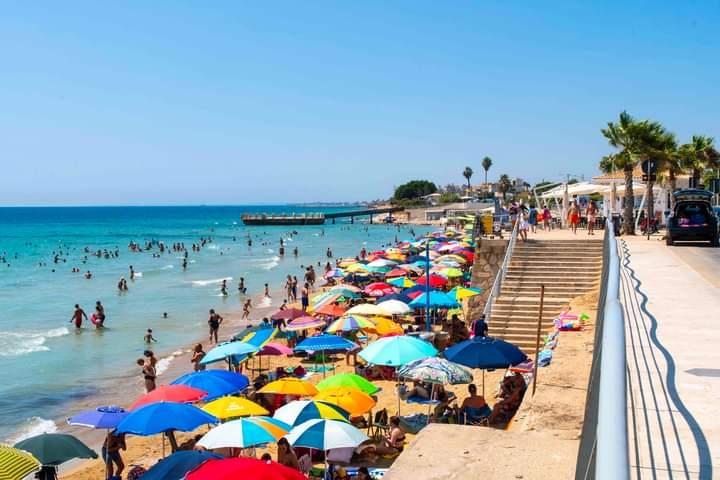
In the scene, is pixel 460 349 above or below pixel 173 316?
above

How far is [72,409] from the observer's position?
1664 centimetres

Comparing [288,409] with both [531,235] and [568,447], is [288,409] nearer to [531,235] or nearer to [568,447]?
Result: [568,447]

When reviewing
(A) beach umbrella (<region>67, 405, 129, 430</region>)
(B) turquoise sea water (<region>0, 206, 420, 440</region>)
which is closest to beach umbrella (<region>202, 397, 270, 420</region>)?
(A) beach umbrella (<region>67, 405, 129, 430</region>)

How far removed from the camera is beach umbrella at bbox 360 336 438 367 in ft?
39.4

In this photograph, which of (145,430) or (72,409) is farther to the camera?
(72,409)

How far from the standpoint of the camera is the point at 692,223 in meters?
18.7

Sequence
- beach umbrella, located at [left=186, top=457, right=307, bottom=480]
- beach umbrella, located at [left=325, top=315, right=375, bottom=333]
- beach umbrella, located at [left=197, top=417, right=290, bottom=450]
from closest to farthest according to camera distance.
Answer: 1. beach umbrella, located at [left=186, top=457, right=307, bottom=480]
2. beach umbrella, located at [left=197, top=417, right=290, bottom=450]
3. beach umbrella, located at [left=325, top=315, right=375, bottom=333]

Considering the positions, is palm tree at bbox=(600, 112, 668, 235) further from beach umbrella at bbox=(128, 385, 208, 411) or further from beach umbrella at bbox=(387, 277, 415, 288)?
beach umbrella at bbox=(128, 385, 208, 411)

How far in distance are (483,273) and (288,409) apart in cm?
963

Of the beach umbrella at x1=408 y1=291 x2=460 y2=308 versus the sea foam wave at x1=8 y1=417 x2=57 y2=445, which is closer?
the sea foam wave at x1=8 y1=417 x2=57 y2=445

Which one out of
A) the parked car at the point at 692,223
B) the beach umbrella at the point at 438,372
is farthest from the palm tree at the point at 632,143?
the beach umbrella at the point at 438,372

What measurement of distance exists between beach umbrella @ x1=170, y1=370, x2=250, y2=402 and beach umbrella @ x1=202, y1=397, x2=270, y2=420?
90 centimetres

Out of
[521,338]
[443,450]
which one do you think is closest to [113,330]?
[521,338]

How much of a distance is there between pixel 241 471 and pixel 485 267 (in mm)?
13315
